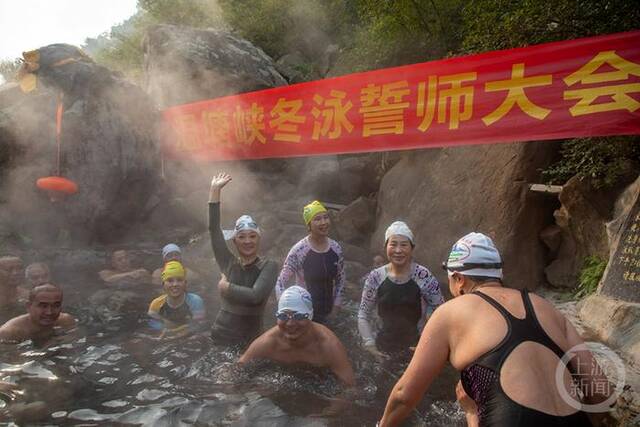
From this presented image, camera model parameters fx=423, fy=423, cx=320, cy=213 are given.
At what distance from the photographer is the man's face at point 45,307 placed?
535 centimetres

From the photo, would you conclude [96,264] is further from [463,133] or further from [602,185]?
[602,185]

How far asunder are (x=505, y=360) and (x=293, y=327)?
8.25 ft

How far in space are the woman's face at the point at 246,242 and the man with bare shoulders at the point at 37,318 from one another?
250cm

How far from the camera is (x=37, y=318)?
5426 millimetres

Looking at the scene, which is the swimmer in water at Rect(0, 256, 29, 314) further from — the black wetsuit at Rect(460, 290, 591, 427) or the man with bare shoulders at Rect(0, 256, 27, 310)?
the black wetsuit at Rect(460, 290, 591, 427)

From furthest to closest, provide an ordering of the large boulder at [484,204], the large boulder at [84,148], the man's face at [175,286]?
the large boulder at [84,148], the large boulder at [484,204], the man's face at [175,286]

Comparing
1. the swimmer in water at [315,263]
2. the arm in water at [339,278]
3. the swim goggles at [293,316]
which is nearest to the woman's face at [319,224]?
the swimmer in water at [315,263]

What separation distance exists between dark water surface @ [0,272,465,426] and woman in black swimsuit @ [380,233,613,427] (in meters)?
1.68

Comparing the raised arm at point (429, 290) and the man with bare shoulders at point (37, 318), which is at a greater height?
the raised arm at point (429, 290)

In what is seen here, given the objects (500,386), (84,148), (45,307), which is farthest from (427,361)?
(84,148)

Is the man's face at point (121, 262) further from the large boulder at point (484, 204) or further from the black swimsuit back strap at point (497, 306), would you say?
the black swimsuit back strap at point (497, 306)

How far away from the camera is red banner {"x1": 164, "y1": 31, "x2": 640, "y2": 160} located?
203 inches

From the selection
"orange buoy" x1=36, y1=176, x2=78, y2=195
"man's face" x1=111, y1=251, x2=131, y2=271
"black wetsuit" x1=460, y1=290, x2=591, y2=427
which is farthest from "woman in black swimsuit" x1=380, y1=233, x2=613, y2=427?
"orange buoy" x1=36, y1=176, x2=78, y2=195

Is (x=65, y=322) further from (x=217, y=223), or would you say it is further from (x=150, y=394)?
(x=217, y=223)
